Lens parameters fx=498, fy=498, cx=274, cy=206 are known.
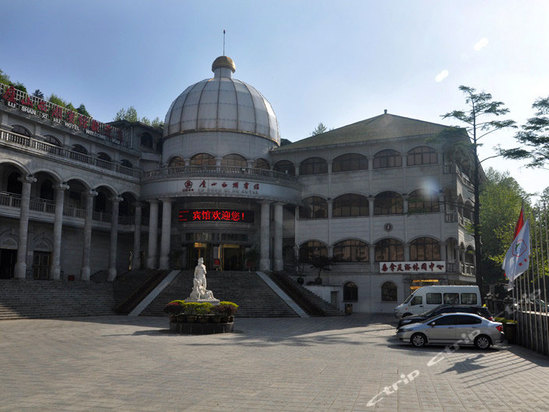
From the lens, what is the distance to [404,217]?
44906mm

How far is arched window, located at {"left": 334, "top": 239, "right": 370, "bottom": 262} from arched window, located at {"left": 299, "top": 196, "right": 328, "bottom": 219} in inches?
137

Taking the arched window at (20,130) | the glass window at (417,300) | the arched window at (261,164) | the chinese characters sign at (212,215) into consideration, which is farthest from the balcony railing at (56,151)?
the glass window at (417,300)

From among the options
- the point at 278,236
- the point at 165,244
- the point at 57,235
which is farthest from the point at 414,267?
the point at 57,235

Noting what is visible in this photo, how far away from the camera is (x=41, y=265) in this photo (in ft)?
135

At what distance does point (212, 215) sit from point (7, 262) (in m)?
17.0

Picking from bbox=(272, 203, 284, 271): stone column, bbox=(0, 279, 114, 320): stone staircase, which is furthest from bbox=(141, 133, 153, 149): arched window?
bbox=(0, 279, 114, 320): stone staircase

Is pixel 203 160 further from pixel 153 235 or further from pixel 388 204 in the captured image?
pixel 388 204

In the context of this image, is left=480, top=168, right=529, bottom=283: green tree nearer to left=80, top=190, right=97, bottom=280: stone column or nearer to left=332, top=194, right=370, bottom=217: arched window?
left=332, top=194, right=370, bottom=217: arched window

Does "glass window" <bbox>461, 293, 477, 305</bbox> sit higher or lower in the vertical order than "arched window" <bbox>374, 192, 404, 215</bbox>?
lower

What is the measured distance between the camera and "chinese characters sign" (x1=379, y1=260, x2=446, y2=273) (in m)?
41.8

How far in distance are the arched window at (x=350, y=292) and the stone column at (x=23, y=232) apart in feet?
87.7

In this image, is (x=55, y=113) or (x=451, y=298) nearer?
(x=451, y=298)

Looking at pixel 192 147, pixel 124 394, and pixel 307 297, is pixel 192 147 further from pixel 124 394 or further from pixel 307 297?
pixel 124 394

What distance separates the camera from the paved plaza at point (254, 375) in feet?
30.4
